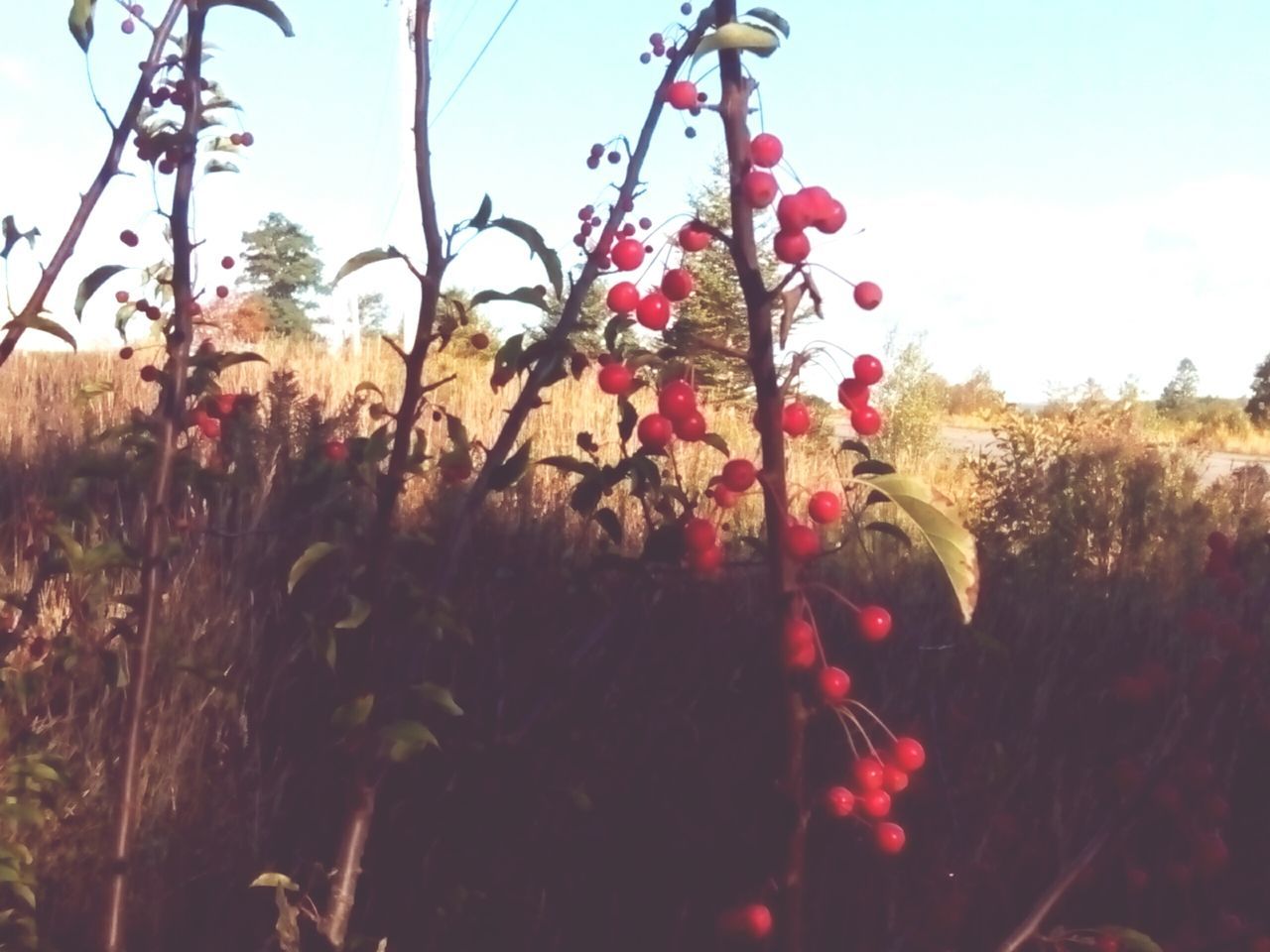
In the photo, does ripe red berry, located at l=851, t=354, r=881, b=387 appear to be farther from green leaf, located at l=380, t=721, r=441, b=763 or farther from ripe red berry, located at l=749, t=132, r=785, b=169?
green leaf, located at l=380, t=721, r=441, b=763

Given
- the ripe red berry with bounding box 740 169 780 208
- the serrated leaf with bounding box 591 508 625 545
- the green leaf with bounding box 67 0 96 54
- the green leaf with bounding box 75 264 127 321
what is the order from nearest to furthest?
the ripe red berry with bounding box 740 169 780 208, the green leaf with bounding box 67 0 96 54, the green leaf with bounding box 75 264 127 321, the serrated leaf with bounding box 591 508 625 545

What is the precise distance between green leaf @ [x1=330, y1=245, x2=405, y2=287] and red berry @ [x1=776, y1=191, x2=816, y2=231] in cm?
65

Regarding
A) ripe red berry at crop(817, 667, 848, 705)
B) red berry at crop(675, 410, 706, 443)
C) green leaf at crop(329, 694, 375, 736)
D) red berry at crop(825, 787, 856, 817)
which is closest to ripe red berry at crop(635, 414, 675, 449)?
red berry at crop(675, 410, 706, 443)

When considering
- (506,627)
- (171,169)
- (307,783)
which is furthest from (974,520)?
(171,169)

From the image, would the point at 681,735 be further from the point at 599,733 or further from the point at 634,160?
the point at 634,160

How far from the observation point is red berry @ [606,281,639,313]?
39.2 inches

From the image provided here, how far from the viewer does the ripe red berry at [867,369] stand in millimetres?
980

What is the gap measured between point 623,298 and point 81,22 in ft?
2.66

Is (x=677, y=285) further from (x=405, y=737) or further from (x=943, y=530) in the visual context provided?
(x=405, y=737)

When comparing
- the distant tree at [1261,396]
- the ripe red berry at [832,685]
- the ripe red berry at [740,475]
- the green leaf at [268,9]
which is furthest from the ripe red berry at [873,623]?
the distant tree at [1261,396]

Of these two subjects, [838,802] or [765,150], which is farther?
[838,802]

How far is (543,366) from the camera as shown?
1617 millimetres

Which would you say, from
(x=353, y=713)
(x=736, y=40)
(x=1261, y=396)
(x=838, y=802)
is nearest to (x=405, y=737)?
(x=353, y=713)

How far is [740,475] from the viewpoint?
914mm
